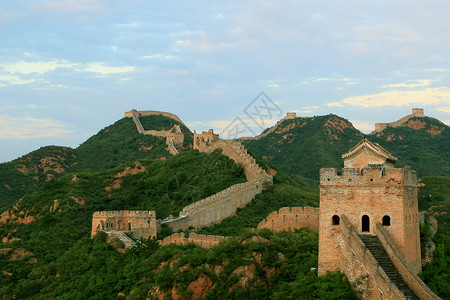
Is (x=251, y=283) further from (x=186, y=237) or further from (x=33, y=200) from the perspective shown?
(x=33, y=200)

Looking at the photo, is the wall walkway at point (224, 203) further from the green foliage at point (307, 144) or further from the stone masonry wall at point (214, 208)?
the green foliage at point (307, 144)

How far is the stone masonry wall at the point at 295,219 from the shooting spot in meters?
34.1

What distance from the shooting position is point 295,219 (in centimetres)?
3466

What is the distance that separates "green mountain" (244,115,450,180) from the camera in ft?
274

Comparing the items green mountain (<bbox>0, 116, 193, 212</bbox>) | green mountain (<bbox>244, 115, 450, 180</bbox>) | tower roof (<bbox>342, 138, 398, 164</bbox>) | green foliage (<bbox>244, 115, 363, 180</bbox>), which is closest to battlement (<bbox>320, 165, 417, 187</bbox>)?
tower roof (<bbox>342, 138, 398, 164</bbox>)

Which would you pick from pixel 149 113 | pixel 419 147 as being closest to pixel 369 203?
pixel 419 147

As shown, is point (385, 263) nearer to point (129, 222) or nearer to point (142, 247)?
point (142, 247)

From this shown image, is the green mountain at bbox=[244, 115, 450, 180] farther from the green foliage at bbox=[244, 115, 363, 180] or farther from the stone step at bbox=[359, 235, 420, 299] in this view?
the stone step at bbox=[359, 235, 420, 299]

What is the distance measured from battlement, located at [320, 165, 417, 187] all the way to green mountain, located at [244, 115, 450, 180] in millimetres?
54872

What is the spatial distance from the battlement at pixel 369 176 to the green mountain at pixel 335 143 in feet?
180

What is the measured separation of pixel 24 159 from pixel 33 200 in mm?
28302

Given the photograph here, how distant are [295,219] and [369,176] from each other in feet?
43.5

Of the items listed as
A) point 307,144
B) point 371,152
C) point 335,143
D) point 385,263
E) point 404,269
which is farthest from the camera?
point 307,144

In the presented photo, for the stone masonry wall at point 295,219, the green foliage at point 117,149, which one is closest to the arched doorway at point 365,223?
the stone masonry wall at point 295,219
